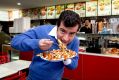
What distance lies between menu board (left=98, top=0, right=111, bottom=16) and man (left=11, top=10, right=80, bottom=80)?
19.7 feet

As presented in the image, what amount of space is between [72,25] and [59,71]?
0.44m

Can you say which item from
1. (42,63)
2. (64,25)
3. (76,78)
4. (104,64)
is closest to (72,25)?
(64,25)

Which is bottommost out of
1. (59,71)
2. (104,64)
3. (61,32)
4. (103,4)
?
(104,64)

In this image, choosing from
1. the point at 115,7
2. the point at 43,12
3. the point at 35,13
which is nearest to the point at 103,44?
the point at 115,7

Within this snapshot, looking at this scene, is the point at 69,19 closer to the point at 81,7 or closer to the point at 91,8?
the point at 91,8

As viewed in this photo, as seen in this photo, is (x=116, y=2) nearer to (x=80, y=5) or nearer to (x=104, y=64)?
(x=80, y=5)

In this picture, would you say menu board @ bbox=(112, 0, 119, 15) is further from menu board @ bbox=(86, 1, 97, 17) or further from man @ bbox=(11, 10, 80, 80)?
man @ bbox=(11, 10, 80, 80)

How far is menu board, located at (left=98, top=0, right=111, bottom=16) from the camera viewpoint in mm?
7105

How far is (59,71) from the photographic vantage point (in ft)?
4.85

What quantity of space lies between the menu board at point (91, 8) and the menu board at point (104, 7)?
17cm

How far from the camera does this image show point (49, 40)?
1143mm

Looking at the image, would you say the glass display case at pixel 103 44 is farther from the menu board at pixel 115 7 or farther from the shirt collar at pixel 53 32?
the menu board at pixel 115 7

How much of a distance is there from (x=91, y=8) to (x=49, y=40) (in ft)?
22.1

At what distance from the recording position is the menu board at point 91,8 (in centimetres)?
748
